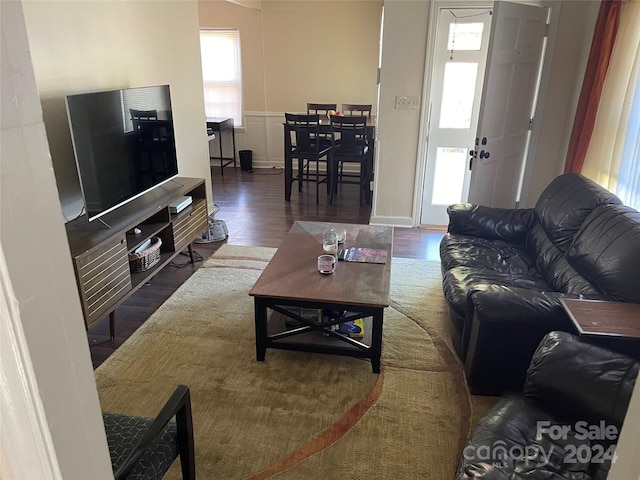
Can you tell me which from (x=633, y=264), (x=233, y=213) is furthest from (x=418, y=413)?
(x=233, y=213)

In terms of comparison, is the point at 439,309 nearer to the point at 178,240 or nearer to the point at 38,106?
the point at 178,240

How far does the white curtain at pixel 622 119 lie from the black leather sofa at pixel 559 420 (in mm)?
1703

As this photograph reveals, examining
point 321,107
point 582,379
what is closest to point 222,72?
point 321,107

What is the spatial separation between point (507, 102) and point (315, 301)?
2629mm

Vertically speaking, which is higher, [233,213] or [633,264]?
[633,264]

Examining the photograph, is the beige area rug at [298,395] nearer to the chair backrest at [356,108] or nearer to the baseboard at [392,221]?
the baseboard at [392,221]

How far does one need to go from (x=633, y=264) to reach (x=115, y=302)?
283 centimetres

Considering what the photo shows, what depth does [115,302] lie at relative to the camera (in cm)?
282

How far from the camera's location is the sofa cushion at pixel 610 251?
7.11 feet

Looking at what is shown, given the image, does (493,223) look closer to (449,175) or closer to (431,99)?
(449,175)

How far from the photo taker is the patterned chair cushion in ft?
4.76

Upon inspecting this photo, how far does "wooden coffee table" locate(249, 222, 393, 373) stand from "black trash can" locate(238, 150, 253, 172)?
4530 mm

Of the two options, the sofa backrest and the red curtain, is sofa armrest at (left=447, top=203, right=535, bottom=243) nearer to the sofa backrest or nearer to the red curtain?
the sofa backrest

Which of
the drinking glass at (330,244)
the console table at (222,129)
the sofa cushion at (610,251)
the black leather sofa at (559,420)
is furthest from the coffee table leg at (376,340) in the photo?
the console table at (222,129)
